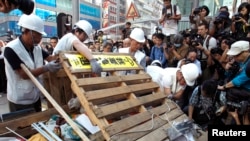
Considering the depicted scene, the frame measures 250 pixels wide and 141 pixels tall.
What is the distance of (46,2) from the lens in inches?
917

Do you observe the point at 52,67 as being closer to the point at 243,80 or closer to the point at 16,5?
the point at 16,5

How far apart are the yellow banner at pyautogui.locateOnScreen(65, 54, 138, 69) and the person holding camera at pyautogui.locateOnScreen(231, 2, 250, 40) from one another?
2.82m

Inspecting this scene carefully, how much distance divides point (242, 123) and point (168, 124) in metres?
1.55

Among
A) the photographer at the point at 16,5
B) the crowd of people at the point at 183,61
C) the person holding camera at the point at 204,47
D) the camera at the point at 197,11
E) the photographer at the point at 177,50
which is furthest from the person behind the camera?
the camera at the point at 197,11

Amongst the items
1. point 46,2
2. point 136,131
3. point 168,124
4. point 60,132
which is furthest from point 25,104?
point 46,2

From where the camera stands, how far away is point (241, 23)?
4.64 meters

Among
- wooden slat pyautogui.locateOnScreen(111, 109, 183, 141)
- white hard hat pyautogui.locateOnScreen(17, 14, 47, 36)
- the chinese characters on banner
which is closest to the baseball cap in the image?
wooden slat pyautogui.locateOnScreen(111, 109, 183, 141)

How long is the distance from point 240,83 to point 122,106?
76.0 inches

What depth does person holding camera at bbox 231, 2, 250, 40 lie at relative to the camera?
4560 millimetres

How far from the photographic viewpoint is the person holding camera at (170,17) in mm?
5547

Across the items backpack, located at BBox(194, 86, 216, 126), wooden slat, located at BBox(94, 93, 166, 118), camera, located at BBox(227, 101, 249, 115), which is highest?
wooden slat, located at BBox(94, 93, 166, 118)

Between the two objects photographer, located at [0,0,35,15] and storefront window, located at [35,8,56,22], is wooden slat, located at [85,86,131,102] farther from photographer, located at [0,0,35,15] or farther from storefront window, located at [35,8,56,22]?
storefront window, located at [35,8,56,22]

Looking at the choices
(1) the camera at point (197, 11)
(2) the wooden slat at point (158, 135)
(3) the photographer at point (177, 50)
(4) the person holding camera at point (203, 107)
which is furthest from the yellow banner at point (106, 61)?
(1) the camera at point (197, 11)

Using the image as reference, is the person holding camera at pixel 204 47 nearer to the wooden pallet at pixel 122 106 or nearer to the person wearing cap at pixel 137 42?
the person wearing cap at pixel 137 42
